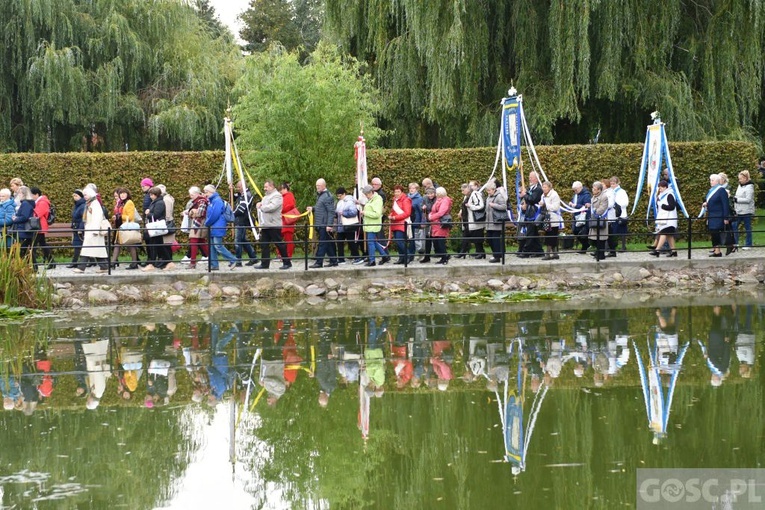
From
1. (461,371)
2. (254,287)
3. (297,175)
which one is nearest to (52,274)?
(254,287)

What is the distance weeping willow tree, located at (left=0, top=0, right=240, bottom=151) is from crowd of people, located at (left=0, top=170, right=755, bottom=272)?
749 centimetres

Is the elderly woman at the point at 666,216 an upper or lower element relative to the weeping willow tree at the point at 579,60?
lower

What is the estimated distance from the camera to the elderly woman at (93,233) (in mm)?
19891

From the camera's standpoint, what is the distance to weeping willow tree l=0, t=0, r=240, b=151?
28453mm

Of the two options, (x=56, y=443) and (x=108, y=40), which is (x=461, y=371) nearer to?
(x=56, y=443)

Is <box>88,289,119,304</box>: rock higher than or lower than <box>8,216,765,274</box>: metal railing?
lower

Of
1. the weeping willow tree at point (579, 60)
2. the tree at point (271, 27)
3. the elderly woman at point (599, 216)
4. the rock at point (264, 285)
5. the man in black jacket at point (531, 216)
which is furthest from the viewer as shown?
the tree at point (271, 27)

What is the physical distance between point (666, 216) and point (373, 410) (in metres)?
11.7

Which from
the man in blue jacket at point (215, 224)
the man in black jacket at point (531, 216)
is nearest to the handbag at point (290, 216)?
the man in blue jacket at point (215, 224)

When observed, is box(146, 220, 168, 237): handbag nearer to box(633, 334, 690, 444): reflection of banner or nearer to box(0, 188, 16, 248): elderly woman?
box(0, 188, 16, 248): elderly woman

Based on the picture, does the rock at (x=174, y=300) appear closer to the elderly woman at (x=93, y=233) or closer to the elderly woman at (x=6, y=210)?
the elderly woman at (x=93, y=233)

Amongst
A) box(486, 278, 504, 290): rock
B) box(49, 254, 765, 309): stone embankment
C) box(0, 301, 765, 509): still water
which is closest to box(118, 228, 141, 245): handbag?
box(49, 254, 765, 309): stone embankment

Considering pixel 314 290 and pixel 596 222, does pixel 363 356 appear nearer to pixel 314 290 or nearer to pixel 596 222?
pixel 314 290

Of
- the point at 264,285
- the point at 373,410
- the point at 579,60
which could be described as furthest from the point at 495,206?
the point at 373,410
